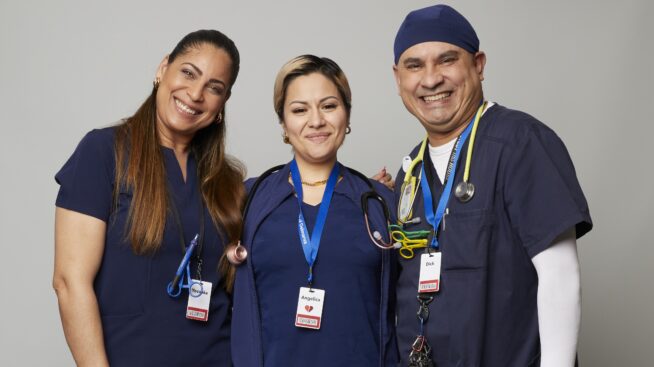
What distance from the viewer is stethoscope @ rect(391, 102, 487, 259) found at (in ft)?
8.61

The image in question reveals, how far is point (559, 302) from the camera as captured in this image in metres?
2.43

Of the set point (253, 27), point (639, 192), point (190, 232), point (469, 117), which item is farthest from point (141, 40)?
point (639, 192)

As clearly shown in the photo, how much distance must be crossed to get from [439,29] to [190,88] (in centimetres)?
96

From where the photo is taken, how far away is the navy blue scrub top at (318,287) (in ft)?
8.87

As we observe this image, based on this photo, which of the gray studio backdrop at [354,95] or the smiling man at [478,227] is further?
the gray studio backdrop at [354,95]

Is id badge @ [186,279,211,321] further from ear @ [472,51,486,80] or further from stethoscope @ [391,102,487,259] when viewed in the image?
ear @ [472,51,486,80]

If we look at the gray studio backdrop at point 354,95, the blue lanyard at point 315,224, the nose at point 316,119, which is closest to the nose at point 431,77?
the nose at point 316,119

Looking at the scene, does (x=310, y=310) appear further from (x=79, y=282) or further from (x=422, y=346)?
(x=79, y=282)

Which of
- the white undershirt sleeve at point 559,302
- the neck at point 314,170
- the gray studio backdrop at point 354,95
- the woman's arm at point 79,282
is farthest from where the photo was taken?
the gray studio backdrop at point 354,95

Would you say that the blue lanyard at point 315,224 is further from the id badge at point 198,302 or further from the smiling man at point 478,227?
the id badge at point 198,302

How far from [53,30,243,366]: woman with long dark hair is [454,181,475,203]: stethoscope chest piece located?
86 cm

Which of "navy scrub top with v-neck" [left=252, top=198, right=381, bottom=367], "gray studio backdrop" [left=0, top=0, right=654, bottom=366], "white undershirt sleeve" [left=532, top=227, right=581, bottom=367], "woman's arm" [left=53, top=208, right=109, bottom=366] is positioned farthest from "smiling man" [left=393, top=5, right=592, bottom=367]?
"gray studio backdrop" [left=0, top=0, right=654, bottom=366]

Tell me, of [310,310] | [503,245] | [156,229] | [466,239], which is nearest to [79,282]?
[156,229]

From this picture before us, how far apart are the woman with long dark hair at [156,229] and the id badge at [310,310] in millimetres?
388
